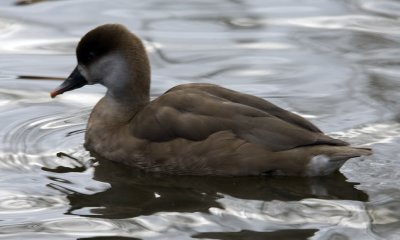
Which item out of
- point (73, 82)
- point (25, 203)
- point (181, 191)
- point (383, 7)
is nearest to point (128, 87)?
point (73, 82)

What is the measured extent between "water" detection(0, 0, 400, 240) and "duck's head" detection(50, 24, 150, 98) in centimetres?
55

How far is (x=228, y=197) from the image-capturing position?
24.7ft

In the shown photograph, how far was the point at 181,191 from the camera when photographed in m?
7.67

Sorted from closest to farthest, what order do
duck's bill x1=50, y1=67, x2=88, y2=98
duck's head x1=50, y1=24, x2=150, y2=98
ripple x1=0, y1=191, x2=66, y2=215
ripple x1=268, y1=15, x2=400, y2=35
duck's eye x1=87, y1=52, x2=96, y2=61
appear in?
ripple x1=0, y1=191, x2=66, y2=215 < duck's head x1=50, y1=24, x2=150, y2=98 < duck's eye x1=87, y1=52, x2=96, y2=61 < duck's bill x1=50, y1=67, x2=88, y2=98 < ripple x1=268, y1=15, x2=400, y2=35

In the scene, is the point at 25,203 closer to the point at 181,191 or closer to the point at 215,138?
the point at 181,191

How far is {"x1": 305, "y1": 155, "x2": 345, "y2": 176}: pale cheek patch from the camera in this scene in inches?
305

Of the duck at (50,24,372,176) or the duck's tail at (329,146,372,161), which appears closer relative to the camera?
the duck's tail at (329,146,372,161)

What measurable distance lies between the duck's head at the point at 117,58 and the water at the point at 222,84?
1.80 feet

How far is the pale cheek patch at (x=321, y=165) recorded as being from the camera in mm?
7750

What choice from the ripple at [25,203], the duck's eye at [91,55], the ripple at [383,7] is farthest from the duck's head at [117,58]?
the ripple at [383,7]

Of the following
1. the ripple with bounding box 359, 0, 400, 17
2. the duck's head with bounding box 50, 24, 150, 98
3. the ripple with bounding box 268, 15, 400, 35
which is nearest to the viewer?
the duck's head with bounding box 50, 24, 150, 98

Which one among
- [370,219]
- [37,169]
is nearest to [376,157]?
[370,219]

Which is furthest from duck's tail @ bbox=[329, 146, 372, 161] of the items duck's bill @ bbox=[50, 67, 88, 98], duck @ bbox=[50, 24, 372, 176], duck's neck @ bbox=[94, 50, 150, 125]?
duck's bill @ bbox=[50, 67, 88, 98]

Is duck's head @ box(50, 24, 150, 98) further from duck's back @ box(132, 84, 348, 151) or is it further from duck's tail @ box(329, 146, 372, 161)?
duck's tail @ box(329, 146, 372, 161)
